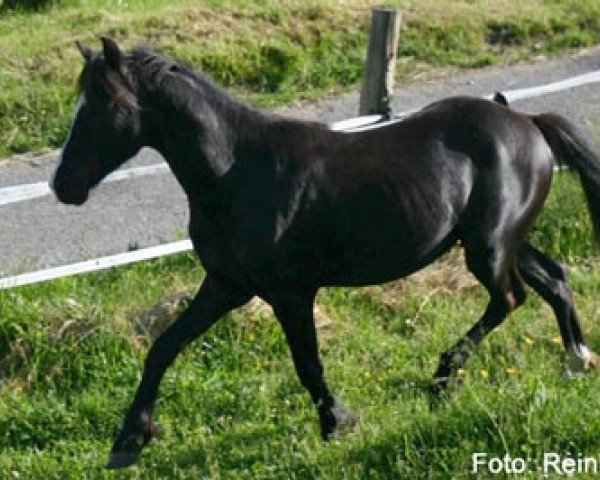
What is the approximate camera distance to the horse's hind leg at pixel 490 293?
6.61 meters

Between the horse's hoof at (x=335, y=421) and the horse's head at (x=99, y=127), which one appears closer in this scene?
the horse's head at (x=99, y=127)

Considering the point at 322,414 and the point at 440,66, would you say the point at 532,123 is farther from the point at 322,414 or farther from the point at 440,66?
the point at 440,66

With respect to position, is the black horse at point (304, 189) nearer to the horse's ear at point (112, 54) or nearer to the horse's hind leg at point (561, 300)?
the horse's ear at point (112, 54)

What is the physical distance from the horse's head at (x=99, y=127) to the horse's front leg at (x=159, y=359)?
0.68 metres

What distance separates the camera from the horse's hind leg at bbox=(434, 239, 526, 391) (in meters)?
6.61

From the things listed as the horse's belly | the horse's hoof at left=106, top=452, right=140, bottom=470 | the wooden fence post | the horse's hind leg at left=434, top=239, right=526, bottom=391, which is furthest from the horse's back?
the wooden fence post

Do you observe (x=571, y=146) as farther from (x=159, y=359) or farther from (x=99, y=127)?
(x=99, y=127)

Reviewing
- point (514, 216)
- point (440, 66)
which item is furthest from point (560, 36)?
point (514, 216)

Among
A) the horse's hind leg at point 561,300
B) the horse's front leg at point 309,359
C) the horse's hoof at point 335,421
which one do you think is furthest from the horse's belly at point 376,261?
the horse's hind leg at point 561,300

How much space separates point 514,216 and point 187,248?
2245 mm

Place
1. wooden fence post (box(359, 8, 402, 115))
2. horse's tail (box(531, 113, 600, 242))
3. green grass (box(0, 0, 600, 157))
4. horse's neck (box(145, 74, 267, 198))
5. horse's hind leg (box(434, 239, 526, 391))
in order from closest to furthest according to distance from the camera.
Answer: horse's neck (box(145, 74, 267, 198)), horse's hind leg (box(434, 239, 526, 391)), horse's tail (box(531, 113, 600, 242)), wooden fence post (box(359, 8, 402, 115)), green grass (box(0, 0, 600, 157))

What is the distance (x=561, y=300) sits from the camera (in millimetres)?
7023

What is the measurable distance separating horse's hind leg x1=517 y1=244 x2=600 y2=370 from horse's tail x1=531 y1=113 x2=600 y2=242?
1.45ft

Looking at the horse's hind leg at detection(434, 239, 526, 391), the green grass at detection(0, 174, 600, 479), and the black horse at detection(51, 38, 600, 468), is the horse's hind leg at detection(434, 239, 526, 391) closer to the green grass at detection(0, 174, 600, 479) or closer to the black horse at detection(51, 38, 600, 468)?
the black horse at detection(51, 38, 600, 468)
